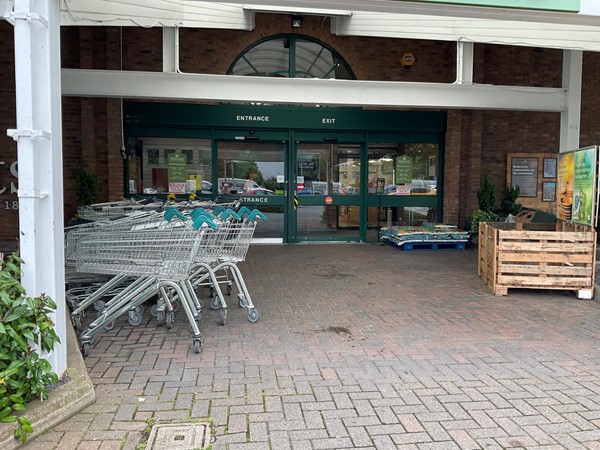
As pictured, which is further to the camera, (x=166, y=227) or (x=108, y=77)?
(x=108, y=77)

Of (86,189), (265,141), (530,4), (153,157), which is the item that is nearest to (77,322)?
(530,4)

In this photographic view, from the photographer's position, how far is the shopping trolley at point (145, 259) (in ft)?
14.6

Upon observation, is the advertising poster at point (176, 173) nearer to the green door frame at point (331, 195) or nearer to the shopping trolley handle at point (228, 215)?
the green door frame at point (331, 195)

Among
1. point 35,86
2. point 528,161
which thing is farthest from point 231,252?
point 528,161

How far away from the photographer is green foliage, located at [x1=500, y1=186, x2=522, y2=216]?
39.5 feet

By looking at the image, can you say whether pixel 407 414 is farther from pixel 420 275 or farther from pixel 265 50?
pixel 265 50

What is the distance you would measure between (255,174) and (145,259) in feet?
23.3

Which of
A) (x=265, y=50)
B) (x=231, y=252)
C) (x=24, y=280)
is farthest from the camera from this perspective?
(x=265, y=50)

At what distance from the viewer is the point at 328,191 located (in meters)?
12.0

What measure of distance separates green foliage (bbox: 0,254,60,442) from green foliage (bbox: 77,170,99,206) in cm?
756

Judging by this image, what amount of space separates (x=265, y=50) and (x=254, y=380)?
9.42m

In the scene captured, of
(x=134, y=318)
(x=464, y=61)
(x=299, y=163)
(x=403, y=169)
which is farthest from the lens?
(x=403, y=169)

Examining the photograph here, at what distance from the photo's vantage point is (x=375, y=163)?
40.0 ft

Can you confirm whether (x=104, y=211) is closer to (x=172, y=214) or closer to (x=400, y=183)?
(x=172, y=214)
